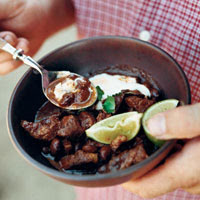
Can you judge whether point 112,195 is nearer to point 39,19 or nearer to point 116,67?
point 116,67

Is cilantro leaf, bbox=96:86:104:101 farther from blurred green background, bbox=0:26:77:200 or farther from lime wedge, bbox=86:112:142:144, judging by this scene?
blurred green background, bbox=0:26:77:200

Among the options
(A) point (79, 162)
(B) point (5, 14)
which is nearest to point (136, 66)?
(A) point (79, 162)

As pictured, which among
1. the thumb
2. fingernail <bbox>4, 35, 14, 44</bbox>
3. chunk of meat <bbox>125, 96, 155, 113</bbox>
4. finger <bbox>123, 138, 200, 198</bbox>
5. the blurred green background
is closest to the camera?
the thumb

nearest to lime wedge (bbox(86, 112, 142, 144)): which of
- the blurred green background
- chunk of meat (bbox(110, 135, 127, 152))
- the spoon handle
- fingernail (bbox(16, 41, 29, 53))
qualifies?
chunk of meat (bbox(110, 135, 127, 152))

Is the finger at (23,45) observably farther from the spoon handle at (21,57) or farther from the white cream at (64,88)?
the white cream at (64,88)

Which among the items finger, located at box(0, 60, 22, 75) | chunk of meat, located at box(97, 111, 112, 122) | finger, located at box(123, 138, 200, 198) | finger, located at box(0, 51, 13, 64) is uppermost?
finger, located at box(0, 51, 13, 64)

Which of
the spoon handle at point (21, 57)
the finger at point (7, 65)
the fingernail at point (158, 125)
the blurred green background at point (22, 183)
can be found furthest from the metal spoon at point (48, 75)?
the blurred green background at point (22, 183)
